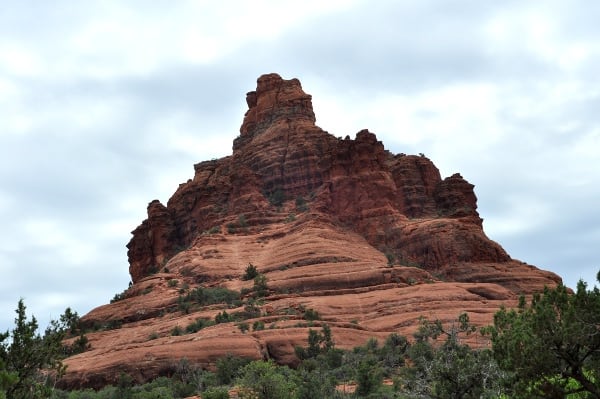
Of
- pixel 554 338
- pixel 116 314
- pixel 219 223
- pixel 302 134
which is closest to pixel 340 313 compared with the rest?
pixel 116 314

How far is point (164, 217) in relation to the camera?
95.5 meters

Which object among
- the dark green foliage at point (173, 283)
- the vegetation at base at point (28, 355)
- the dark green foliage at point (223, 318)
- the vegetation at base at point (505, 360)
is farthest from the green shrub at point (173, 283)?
the vegetation at base at point (28, 355)

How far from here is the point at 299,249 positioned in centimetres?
6662

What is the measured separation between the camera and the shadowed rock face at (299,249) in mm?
48500

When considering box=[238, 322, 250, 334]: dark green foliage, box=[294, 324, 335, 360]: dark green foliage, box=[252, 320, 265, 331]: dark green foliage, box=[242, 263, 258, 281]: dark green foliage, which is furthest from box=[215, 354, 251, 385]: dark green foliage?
box=[242, 263, 258, 281]: dark green foliage

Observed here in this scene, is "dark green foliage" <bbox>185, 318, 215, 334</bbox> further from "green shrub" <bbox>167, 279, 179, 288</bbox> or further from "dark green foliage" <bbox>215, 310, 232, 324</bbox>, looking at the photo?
"green shrub" <bbox>167, 279, 179, 288</bbox>

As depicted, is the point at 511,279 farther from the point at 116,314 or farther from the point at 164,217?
the point at 164,217

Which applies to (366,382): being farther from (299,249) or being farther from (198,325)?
(299,249)

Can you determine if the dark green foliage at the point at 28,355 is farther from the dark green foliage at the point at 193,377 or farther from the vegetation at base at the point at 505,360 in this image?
the dark green foliage at the point at 193,377

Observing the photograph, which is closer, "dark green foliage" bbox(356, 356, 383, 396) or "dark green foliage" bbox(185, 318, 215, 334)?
"dark green foliage" bbox(356, 356, 383, 396)

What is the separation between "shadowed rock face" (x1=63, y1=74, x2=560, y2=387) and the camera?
48.5 meters

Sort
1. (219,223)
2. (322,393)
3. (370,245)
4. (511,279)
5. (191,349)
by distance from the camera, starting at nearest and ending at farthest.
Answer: (322,393), (191,349), (511,279), (370,245), (219,223)

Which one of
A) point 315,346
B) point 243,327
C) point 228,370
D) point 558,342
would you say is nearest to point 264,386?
point 228,370

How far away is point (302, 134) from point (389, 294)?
4526 centimetres
